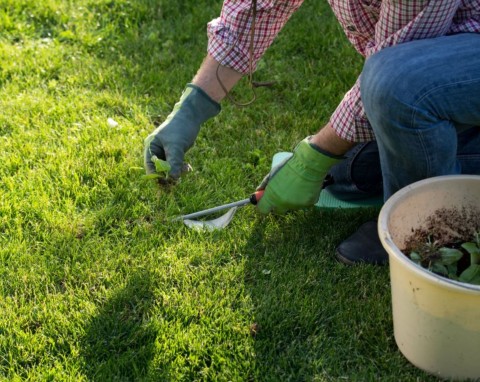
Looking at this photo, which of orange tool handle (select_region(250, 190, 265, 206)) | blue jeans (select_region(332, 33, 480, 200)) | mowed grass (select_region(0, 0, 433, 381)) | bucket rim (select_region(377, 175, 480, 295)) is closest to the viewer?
bucket rim (select_region(377, 175, 480, 295))

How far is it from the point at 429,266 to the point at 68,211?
1141 mm

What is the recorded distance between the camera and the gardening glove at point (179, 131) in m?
1.98

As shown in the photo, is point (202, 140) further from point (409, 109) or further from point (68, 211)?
point (409, 109)

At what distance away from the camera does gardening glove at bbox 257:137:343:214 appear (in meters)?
2.06

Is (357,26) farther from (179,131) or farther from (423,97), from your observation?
(179,131)

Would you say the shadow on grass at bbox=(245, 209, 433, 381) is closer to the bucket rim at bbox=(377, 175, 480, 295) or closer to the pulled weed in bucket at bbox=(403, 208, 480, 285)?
the pulled weed in bucket at bbox=(403, 208, 480, 285)

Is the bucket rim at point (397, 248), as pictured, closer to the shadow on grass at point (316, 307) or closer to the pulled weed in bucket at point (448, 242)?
the pulled weed in bucket at point (448, 242)

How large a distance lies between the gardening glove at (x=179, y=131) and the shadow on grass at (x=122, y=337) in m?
0.35

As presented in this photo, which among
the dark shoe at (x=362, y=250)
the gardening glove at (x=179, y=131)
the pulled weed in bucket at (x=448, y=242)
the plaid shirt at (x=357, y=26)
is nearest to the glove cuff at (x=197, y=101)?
the gardening glove at (x=179, y=131)

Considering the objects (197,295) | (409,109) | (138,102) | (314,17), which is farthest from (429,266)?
(314,17)

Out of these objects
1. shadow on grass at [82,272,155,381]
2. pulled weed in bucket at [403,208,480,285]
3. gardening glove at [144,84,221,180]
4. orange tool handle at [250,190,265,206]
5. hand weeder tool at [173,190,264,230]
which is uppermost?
gardening glove at [144,84,221,180]

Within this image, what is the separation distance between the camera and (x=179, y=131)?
6.61ft

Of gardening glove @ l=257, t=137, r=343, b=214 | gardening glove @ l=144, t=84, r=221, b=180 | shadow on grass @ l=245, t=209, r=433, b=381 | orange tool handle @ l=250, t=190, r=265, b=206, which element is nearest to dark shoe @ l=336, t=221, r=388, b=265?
shadow on grass @ l=245, t=209, r=433, b=381

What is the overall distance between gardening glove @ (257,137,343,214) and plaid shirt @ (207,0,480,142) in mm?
125
